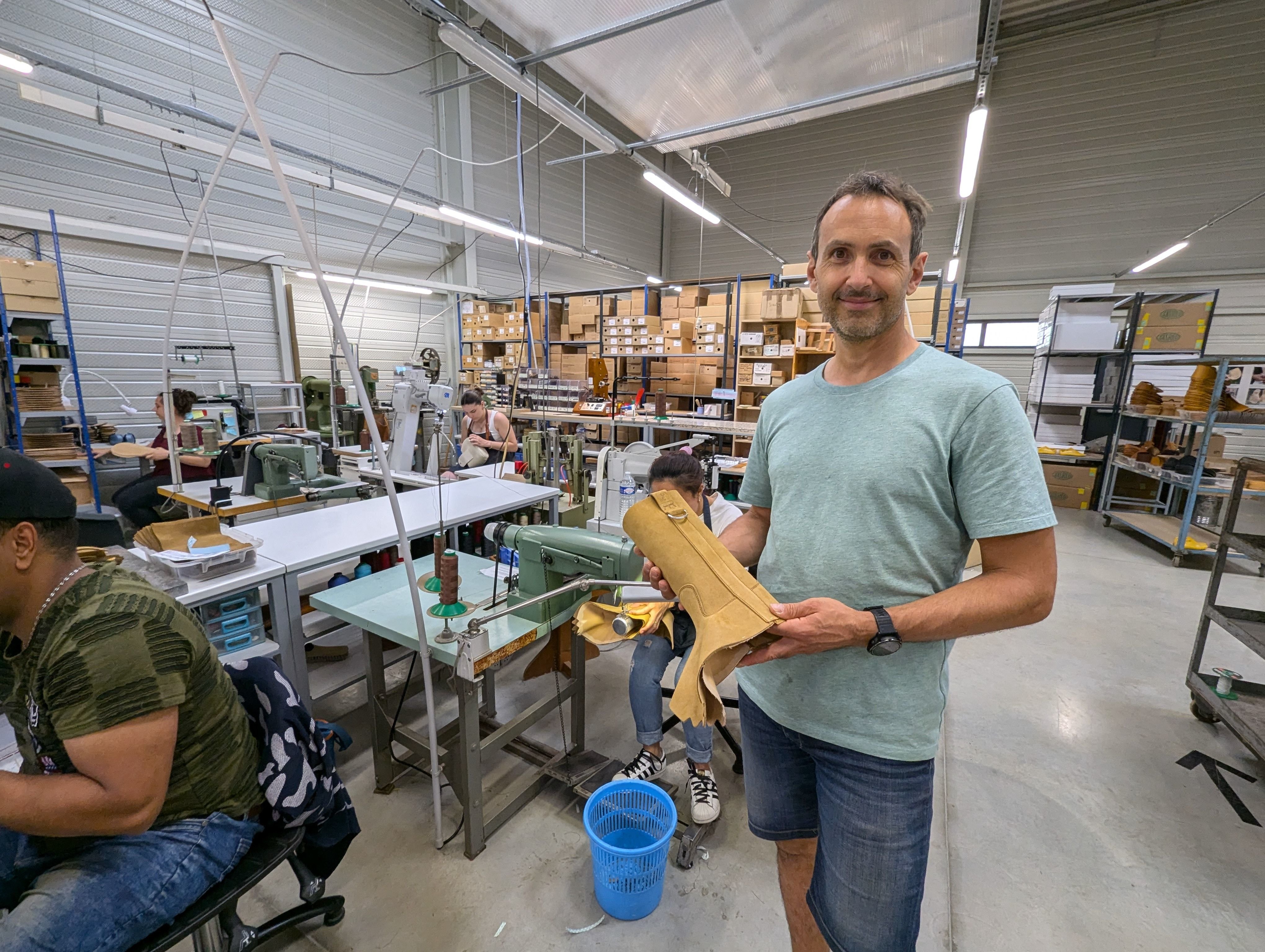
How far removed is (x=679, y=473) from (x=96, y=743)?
5.13 feet

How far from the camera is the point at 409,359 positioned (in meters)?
7.20

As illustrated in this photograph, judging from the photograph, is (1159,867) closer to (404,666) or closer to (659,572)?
(659,572)

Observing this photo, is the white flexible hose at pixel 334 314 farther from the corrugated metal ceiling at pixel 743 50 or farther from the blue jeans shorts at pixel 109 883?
the corrugated metal ceiling at pixel 743 50

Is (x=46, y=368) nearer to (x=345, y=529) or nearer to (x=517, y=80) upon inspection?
(x=345, y=529)

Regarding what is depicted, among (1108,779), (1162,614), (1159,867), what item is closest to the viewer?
(1159,867)

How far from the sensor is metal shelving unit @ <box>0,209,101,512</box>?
12.0 ft

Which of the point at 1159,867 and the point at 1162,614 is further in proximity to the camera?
the point at 1162,614

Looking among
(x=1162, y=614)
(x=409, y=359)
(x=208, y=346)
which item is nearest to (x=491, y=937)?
(x=1162, y=614)

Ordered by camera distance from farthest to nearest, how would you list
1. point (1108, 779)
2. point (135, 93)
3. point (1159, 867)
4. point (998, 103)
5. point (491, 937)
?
point (998, 103)
point (135, 93)
point (1108, 779)
point (1159, 867)
point (491, 937)

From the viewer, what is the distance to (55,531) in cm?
90

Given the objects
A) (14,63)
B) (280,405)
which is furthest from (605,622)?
(280,405)

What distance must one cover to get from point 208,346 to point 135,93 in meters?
1.91

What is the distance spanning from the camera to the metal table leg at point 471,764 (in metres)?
1.54

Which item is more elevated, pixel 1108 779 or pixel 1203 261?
pixel 1203 261
